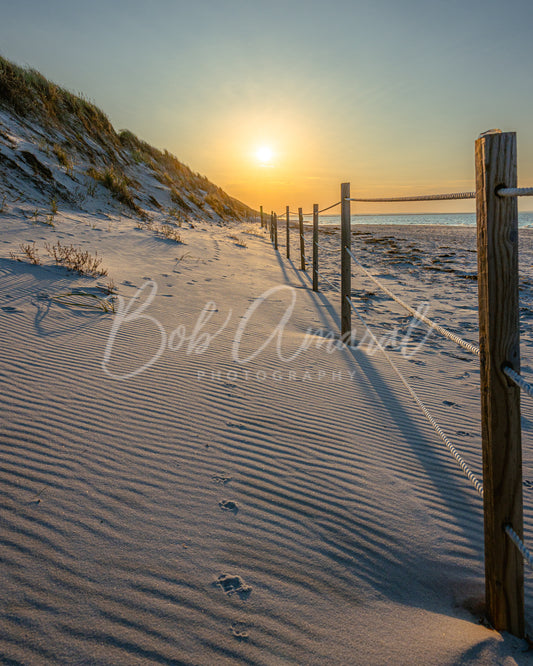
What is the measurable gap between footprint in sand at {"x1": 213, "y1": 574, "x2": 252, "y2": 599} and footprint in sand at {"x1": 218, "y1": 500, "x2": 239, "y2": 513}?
0.40 metres

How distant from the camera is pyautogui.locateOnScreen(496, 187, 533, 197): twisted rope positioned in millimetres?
1300

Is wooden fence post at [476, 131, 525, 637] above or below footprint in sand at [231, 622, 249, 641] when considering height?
above

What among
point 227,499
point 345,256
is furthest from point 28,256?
point 227,499

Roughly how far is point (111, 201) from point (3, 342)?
1030 cm

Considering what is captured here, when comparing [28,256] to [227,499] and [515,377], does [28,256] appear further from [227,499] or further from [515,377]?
[515,377]

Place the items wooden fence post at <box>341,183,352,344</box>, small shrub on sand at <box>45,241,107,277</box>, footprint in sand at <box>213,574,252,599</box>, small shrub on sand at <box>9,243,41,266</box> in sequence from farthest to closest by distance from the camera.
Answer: small shrub on sand at <box>45,241,107,277</box> < small shrub on sand at <box>9,243,41,266</box> < wooden fence post at <box>341,183,352,344</box> < footprint in sand at <box>213,574,252,599</box>

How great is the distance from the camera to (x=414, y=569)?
1941 millimetres

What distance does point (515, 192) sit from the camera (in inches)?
52.1

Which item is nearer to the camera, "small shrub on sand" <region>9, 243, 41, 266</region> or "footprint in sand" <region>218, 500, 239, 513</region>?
"footprint in sand" <region>218, 500, 239, 513</region>

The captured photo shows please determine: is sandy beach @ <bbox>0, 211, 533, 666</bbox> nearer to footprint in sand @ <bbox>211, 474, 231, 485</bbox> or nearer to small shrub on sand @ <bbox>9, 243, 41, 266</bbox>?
footprint in sand @ <bbox>211, 474, 231, 485</bbox>

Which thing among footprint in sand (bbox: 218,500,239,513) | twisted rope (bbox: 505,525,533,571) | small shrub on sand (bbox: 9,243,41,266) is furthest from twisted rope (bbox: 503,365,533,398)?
small shrub on sand (bbox: 9,243,41,266)

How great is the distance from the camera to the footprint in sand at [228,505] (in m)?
2.15

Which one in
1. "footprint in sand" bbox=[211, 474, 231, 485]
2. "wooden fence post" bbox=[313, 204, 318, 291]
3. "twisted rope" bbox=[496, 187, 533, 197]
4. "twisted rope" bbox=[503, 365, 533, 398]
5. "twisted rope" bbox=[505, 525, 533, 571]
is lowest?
"footprint in sand" bbox=[211, 474, 231, 485]

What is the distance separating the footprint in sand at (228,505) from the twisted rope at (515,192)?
1.88 metres
